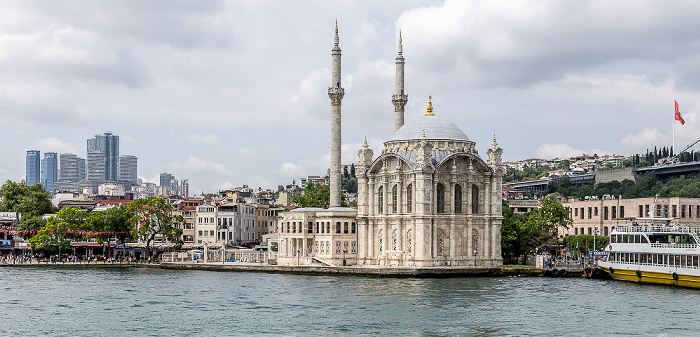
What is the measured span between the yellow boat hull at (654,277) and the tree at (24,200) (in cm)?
7225

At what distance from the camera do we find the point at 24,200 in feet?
379

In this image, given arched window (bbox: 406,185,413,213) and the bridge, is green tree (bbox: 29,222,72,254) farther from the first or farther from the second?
the bridge

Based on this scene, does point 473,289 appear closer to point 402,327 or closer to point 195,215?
point 402,327

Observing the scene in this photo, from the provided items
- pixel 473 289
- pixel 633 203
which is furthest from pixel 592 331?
pixel 633 203

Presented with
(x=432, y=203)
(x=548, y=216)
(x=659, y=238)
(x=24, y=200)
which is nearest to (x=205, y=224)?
(x=24, y=200)

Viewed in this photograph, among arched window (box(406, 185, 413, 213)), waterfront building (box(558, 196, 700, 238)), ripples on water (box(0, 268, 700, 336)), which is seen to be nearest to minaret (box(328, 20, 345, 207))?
arched window (box(406, 185, 413, 213))

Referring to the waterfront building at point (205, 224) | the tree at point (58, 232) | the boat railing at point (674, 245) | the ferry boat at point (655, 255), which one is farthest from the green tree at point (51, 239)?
the boat railing at point (674, 245)

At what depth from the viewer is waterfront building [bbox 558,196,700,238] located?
306ft

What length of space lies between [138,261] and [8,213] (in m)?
23.6

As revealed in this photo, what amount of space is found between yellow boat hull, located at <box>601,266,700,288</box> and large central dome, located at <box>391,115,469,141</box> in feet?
54.1

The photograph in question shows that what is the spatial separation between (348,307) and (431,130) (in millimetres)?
29984

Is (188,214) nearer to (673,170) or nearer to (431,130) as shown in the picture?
(431,130)

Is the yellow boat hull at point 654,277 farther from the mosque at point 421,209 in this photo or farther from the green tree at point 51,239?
the green tree at point 51,239

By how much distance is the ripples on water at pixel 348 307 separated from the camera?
1660 inches
